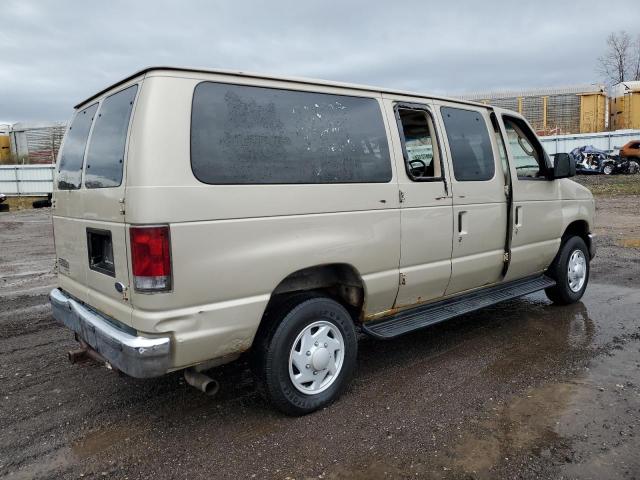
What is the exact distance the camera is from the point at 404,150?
3941 mm

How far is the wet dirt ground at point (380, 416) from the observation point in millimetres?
2885

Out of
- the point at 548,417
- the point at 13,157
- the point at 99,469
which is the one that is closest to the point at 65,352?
the point at 99,469

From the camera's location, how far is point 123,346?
2838mm

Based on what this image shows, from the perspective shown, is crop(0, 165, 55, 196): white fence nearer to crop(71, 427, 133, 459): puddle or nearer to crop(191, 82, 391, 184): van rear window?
crop(71, 427, 133, 459): puddle

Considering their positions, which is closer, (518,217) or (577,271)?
(518,217)

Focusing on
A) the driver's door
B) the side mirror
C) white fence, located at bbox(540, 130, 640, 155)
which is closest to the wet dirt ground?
the driver's door

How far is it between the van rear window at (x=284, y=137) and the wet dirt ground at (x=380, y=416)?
5.21 feet

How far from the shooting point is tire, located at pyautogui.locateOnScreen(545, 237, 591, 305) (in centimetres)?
567

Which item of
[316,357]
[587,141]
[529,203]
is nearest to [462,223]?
[529,203]

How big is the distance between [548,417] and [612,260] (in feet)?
20.2

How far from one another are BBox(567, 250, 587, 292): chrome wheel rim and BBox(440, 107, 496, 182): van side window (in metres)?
1.93

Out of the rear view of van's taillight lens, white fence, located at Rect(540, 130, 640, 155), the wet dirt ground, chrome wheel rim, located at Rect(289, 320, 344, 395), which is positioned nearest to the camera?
the rear view of van's taillight lens

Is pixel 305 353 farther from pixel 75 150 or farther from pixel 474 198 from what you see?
pixel 75 150

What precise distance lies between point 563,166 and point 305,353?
334cm
